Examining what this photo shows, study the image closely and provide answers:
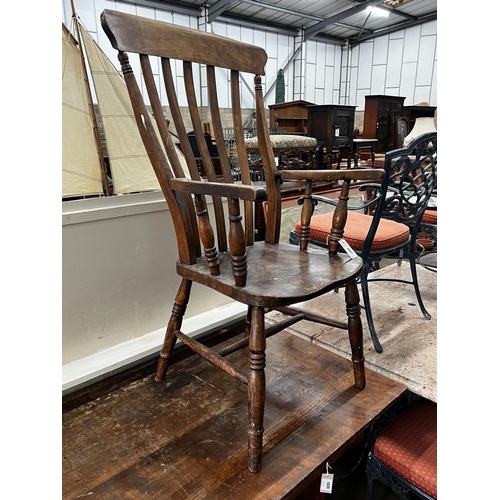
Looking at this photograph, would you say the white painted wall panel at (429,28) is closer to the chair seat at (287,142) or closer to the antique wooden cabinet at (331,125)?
the antique wooden cabinet at (331,125)

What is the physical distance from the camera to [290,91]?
798cm

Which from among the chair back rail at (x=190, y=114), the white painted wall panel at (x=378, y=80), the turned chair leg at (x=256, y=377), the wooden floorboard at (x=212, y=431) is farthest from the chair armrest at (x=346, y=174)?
the white painted wall panel at (x=378, y=80)

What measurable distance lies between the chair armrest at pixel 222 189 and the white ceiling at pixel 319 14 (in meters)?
5.85

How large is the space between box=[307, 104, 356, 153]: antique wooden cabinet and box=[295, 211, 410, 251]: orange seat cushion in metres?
3.63

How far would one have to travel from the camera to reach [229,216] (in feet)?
2.87

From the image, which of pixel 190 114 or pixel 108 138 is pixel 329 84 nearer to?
pixel 108 138

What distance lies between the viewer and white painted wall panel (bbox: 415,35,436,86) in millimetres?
7508

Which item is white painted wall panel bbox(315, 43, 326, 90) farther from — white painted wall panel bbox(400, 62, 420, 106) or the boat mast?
the boat mast

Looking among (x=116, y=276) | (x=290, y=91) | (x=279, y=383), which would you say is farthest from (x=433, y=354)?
(x=290, y=91)

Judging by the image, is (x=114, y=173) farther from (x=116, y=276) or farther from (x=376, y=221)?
(x=376, y=221)

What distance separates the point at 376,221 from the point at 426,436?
0.75 meters

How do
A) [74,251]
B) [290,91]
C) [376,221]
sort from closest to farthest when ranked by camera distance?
[74,251], [376,221], [290,91]

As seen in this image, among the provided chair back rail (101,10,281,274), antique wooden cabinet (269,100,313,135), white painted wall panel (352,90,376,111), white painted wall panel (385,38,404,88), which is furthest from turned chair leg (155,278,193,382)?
white painted wall panel (352,90,376,111)

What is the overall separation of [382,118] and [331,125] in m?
2.18
